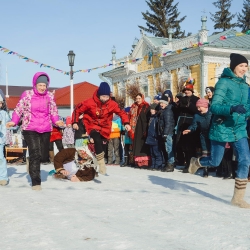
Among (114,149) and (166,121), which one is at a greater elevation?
(166,121)

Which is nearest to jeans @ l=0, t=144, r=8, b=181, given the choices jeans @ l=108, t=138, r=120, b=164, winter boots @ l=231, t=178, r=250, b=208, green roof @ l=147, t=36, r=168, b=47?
winter boots @ l=231, t=178, r=250, b=208

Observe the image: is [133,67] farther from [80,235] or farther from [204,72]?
[80,235]

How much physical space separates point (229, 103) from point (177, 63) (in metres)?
30.1

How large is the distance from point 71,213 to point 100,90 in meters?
3.26

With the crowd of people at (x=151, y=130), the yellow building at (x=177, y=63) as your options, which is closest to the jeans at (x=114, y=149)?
the crowd of people at (x=151, y=130)

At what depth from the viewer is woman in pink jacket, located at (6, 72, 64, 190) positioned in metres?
7.00

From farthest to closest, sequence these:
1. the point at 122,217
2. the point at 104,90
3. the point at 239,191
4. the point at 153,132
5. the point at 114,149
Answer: the point at 114,149, the point at 153,132, the point at 104,90, the point at 239,191, the point at 122,217

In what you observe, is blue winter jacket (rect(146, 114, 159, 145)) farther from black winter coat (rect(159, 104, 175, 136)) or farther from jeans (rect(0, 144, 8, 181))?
jeans (rect(0, 144, 8, 181))

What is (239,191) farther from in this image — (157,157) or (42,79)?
(157,157)

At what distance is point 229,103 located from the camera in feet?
17.9

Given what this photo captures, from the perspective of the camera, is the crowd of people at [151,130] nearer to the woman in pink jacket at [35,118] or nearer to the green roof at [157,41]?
the woman in pink jacket at [35,118]

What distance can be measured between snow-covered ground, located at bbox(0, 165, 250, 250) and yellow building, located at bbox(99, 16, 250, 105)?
1890cm

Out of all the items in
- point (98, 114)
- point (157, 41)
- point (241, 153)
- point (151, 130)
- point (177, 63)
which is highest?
point (157, 41)

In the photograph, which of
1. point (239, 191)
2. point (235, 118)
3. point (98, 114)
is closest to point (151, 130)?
point (98, 114)
